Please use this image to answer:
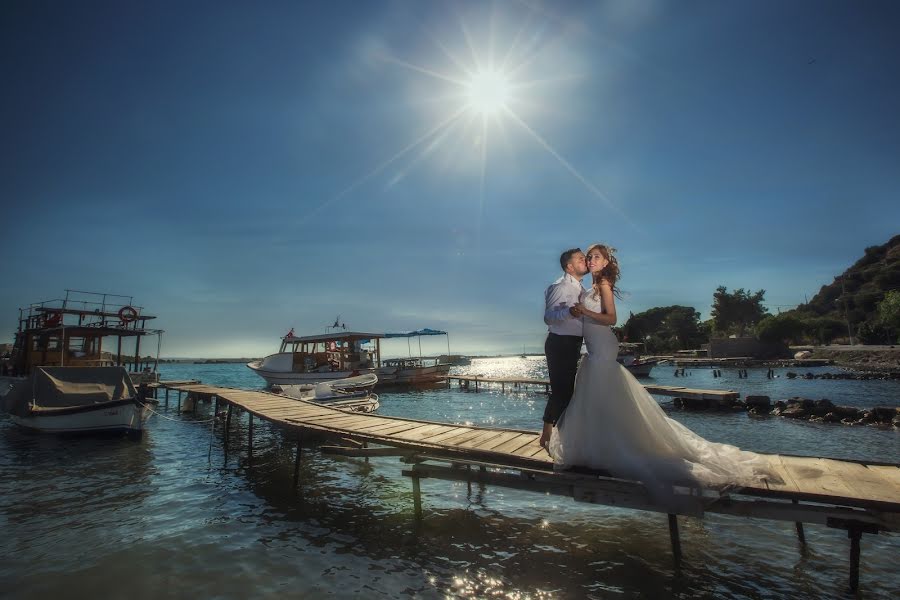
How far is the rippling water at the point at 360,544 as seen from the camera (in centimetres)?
606

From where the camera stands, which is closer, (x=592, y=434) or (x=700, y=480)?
(x=700, y=480)

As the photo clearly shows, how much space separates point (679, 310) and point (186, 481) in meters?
143

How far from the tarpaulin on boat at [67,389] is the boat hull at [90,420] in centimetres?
37

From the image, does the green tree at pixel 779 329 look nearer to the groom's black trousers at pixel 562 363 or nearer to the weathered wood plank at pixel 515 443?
the weathered wood plank at pixel 515 443

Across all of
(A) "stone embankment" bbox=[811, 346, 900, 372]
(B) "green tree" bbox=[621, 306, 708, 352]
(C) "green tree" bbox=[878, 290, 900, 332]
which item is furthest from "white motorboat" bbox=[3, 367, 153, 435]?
(B) "green tree" bbox=[621, 306, 708, 352]

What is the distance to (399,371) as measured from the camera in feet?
159

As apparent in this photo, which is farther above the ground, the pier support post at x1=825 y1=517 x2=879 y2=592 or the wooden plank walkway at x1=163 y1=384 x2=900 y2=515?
the wooden plank walkway at x1=163 y1=384 x2=900 y2=515

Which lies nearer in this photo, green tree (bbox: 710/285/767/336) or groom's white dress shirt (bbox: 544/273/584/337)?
groom's white dress shirt (bbox: 544/273/584/337)

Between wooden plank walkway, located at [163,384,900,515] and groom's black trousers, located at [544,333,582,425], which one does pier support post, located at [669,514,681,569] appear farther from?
groom's black trousers, located at [544,333,582,425]

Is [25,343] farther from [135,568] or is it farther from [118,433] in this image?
[135,568]

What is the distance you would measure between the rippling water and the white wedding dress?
1.93 m

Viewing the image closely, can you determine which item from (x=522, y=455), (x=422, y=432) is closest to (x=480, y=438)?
(x=422, y=432)

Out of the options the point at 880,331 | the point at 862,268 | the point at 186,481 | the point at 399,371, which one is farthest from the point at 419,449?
the point at 862,268

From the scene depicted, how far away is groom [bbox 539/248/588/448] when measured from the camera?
5.53m
